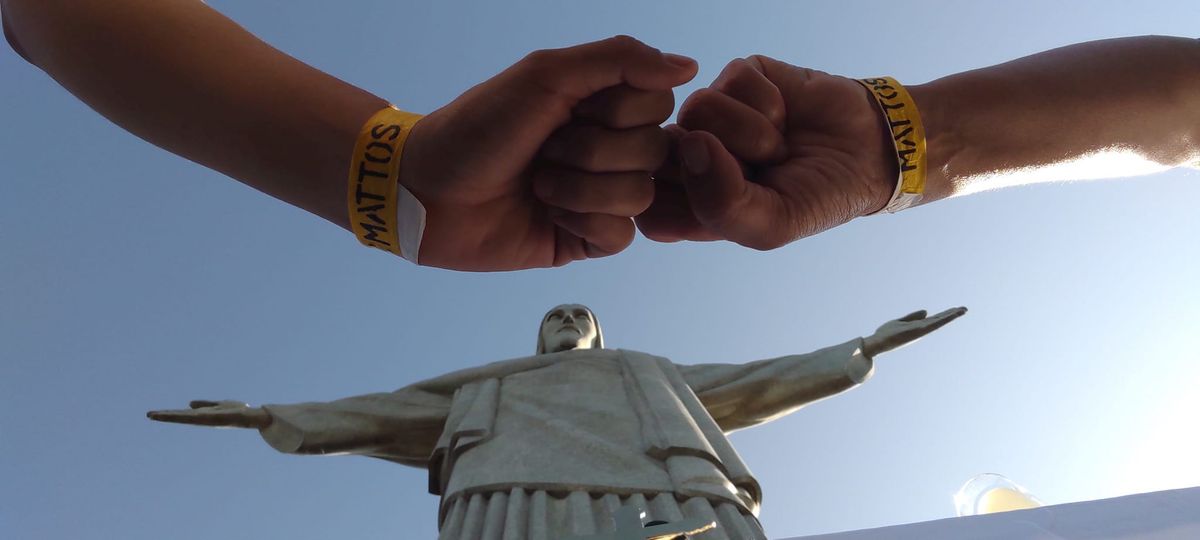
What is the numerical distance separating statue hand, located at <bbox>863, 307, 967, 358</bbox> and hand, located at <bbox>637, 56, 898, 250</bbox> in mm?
1071

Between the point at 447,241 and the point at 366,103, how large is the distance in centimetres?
23

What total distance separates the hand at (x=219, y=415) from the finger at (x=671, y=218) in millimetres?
1447

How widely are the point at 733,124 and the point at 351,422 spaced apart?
5.49ft

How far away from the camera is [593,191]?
51.9 inches

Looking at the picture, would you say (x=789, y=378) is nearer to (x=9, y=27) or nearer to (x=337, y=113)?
(x=337, y=113)

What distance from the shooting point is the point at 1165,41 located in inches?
64.6

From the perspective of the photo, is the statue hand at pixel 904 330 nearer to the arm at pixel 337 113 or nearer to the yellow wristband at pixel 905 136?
the yellow wristband at pixel 905 136

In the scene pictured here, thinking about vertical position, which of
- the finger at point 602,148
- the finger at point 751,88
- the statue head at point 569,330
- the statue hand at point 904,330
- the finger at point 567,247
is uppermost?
the statue head at point 569,330

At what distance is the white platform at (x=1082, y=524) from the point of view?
2098 mm

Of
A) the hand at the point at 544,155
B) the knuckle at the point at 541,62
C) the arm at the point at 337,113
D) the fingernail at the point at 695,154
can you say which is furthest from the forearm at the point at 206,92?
the fingernail at the point at 695,154

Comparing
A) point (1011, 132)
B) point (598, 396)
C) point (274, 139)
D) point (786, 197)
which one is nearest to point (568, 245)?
point (786, 197)

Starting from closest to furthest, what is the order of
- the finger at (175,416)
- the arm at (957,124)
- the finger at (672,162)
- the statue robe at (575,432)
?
1. the finger at (672,162)
2. the arm at (957,124)
3. the statue robe at (575,432)
4. the finger at (175,416)

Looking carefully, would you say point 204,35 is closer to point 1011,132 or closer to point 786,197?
point 786,197

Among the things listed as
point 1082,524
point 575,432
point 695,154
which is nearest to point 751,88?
point 695,154
